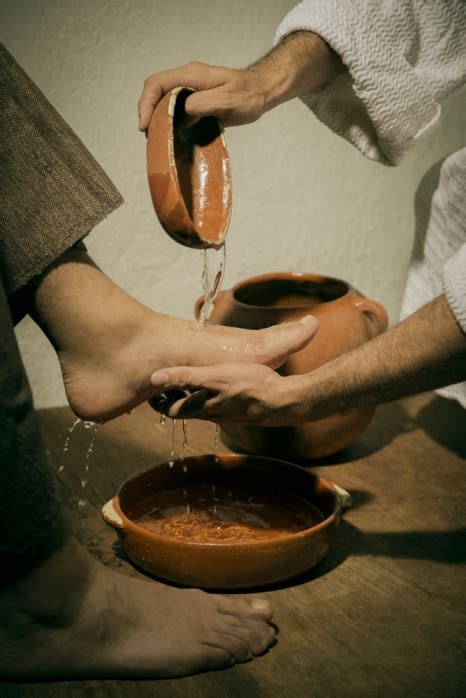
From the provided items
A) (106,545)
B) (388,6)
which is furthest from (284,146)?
(106,545)

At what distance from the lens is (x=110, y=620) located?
94cm

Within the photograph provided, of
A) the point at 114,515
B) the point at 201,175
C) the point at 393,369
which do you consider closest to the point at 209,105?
the point at 201,175

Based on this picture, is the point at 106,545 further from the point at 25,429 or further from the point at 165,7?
the point at 165,7

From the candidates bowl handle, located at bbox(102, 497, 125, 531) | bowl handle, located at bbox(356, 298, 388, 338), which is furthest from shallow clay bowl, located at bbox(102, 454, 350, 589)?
bowl handle, located at bbox(356, 298, 388, 338)

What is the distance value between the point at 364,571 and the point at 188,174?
0.68 m

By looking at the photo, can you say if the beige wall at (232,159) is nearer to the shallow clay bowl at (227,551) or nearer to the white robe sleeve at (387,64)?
the white robe sleeve at (387,64)

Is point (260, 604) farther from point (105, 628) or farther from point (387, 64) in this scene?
point (387, 64)

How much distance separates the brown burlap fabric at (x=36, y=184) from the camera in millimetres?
1065

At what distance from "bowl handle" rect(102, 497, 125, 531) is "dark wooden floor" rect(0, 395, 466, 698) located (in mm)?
82

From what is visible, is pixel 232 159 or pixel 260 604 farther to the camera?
pixel 232 159

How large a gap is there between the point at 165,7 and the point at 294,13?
45cm

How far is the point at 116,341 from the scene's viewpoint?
45.5 inches

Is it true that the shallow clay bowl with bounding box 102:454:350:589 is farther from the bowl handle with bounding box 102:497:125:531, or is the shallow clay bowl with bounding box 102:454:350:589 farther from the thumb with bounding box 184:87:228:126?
the thumb with bounding box 184:87:228:126

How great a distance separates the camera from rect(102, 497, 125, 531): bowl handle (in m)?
1.12
